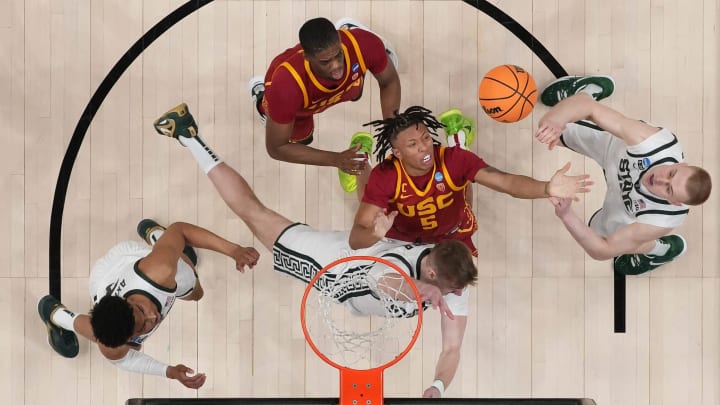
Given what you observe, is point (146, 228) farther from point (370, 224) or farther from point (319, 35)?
point (319, 35)

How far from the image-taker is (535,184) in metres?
3.34

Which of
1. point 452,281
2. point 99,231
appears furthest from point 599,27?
point 99,231

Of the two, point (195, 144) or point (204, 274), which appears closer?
point (195, 144)

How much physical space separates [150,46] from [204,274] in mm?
1658

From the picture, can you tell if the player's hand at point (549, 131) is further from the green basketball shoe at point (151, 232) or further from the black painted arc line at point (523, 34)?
the green basketball shoe at point (151, 232)

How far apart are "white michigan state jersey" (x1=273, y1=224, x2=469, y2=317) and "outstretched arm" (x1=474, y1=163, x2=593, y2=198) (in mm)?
510

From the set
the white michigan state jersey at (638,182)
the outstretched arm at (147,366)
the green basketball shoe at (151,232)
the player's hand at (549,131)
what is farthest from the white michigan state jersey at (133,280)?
the white michigan state jersey at (638,182)

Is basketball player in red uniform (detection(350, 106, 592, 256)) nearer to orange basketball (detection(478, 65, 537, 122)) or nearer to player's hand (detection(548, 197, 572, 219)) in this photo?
player's hand (detection(548, 197, 572, 219))

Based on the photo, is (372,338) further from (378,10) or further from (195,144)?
(378,10)

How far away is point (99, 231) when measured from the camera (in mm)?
4574

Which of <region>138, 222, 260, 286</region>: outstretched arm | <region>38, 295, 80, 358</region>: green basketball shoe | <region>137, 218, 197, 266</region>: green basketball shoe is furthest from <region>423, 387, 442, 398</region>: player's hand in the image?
<region>38, 295, 80, 358</region>: green basketball shoe

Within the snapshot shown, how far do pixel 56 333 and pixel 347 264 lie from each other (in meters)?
2.21

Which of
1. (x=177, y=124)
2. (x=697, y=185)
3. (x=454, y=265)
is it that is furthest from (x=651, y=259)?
(x=177, y=124)

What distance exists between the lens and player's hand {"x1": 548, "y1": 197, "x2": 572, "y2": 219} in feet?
10.9
